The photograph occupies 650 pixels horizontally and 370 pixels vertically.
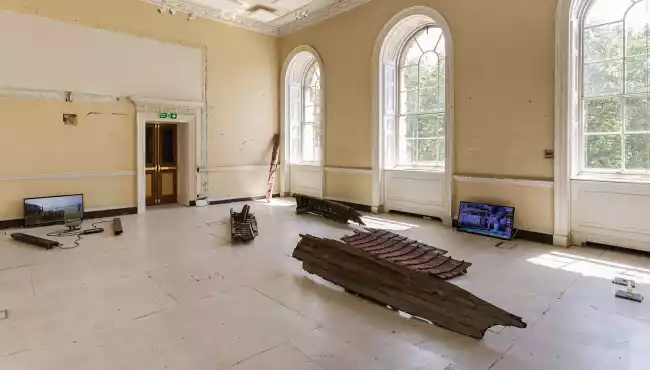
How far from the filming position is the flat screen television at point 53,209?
248 inches

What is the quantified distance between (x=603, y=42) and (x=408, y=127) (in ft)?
10.5

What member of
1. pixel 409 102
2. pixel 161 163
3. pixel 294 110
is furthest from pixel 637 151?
pixel 161 163

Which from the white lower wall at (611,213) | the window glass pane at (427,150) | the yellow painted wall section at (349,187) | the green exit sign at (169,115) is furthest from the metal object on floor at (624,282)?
the green exit sign at (169,115)

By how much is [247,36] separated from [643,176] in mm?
7877

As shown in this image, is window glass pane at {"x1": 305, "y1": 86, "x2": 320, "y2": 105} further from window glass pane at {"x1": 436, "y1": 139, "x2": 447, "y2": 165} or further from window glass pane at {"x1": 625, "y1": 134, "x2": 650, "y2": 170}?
window glass pane at {"x1": 625, "y1": 134, "x2": 650, "y2": 170}

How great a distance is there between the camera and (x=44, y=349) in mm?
2475

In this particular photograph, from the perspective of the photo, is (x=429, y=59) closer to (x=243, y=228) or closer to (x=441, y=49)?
(x=441, y=49)

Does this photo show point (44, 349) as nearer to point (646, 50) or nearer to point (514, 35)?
point (514, 35)

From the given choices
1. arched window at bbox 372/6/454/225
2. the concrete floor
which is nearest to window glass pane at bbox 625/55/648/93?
the concrete floor

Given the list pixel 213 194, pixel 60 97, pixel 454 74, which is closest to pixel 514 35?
pixel 454 74

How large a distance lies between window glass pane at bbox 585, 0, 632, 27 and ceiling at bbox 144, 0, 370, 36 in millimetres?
3828

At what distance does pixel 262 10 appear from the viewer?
8180mm

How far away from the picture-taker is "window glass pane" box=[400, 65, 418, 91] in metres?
7.21

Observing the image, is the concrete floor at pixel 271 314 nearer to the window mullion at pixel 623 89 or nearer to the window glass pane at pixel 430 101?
the window mullion at pixel 623 89
